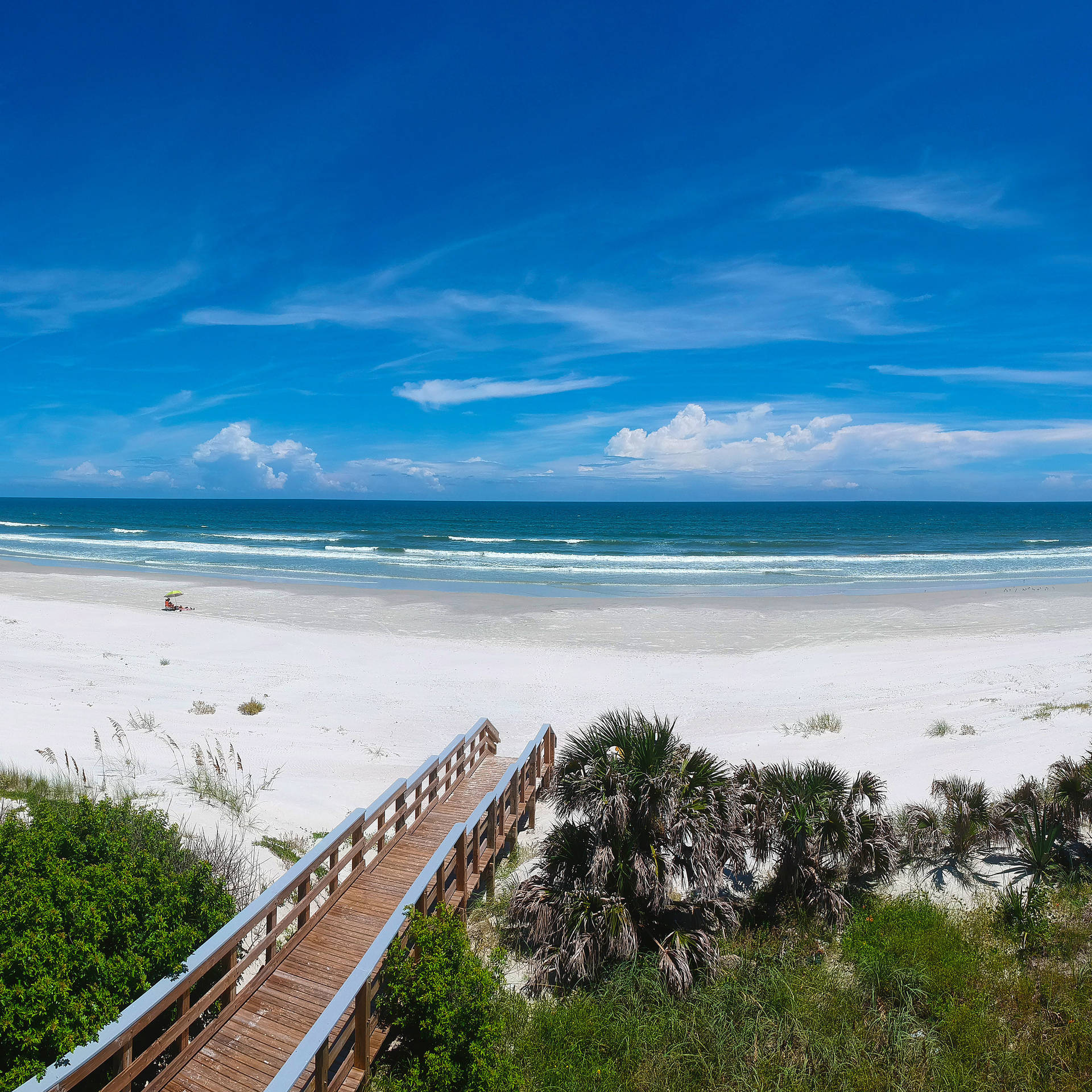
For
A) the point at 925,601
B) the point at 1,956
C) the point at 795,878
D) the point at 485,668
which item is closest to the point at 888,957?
→ the point at 795,878

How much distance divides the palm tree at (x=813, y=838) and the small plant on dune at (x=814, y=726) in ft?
18.5

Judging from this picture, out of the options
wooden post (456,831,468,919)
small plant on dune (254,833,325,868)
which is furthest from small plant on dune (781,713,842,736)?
small plant on dune (254,833,325,868)

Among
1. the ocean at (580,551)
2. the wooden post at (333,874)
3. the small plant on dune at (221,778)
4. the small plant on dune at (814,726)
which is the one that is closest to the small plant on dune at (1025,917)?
the small plant on dune at (814,726)

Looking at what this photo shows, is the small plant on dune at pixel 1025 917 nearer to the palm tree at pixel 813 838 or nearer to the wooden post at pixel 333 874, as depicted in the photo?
the palm tree at pixel 813 838

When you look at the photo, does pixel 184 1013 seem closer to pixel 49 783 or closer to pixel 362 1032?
pixel 362 1032

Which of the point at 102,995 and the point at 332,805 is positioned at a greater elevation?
the point at 102,995

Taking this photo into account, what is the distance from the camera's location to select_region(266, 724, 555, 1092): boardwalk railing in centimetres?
452

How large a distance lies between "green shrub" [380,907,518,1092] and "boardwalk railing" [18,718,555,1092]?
119cm

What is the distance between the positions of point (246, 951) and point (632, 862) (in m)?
3.76

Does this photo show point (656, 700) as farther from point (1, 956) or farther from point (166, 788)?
point (1, 956)

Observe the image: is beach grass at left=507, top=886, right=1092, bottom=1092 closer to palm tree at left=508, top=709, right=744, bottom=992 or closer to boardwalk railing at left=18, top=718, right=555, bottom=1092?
palm tree at left=508, top=709, right=744, bottom=992

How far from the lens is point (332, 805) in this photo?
10.0 metres

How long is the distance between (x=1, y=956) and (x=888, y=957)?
276 inches

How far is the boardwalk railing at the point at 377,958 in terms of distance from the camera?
14.8ft
